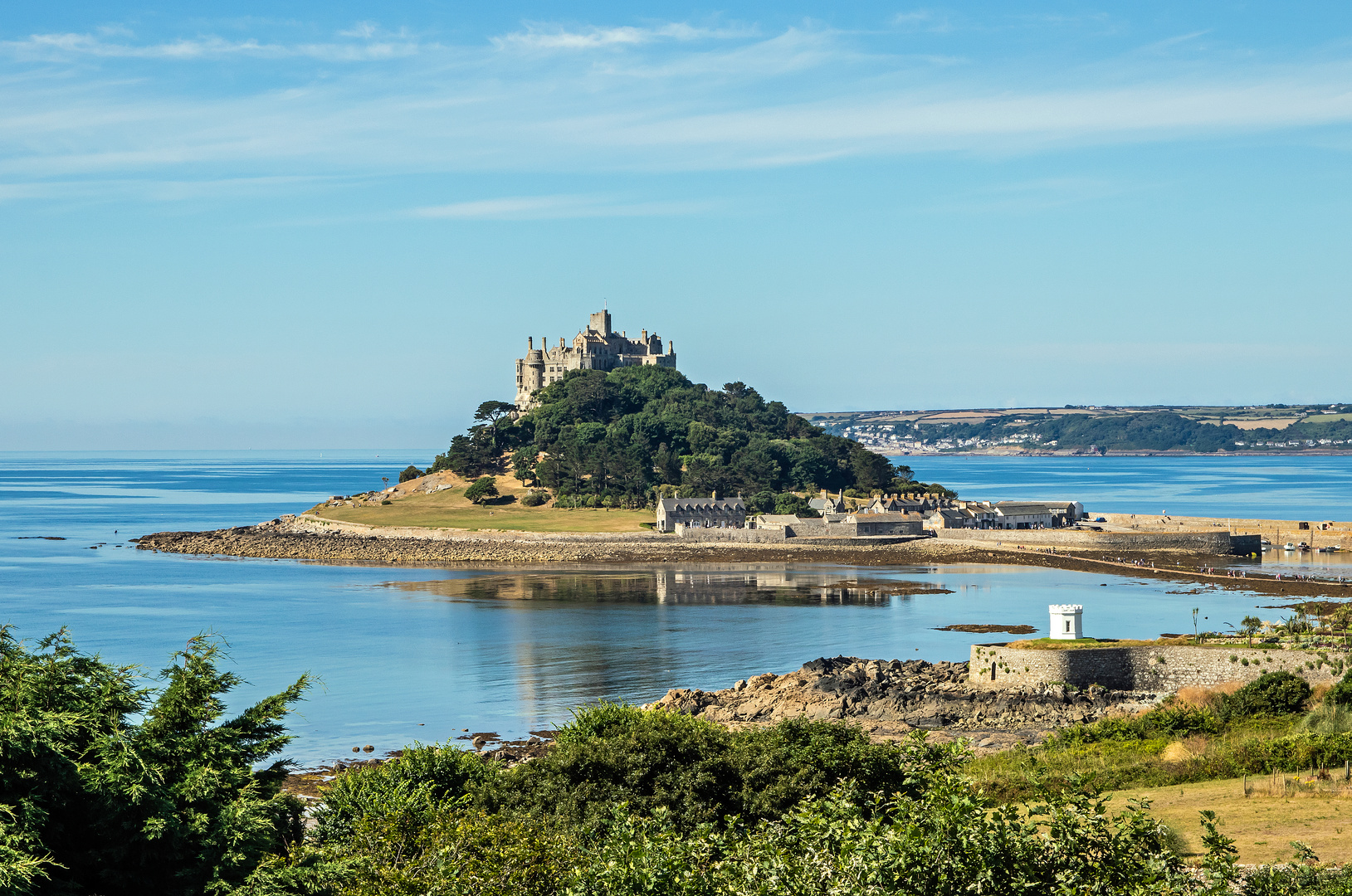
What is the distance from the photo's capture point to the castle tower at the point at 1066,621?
33250 millimetres

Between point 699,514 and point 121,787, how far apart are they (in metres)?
73.5

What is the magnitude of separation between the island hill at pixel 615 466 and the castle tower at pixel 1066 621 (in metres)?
55.2

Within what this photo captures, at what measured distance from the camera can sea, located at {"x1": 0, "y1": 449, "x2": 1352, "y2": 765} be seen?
117 feet

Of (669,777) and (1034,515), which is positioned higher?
(669,777)

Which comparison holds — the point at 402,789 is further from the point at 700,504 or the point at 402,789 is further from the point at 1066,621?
the point at 700,504

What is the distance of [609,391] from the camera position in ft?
378

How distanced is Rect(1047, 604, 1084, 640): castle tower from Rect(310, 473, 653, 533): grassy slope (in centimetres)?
5381

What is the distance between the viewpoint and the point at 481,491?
10138 cm

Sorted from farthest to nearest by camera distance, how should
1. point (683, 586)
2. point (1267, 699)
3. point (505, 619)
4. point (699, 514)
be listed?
point (699, 514)
point (683, 586)
point (505, 619)
point (1267, 699)

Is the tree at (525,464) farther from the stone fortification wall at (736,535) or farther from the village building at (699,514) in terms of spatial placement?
the stone fortification wall at (736,535)

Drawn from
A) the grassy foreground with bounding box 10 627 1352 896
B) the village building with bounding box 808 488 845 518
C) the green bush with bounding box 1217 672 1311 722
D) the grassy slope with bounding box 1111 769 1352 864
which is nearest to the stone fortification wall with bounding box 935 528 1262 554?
the village building with bounding box 808 488 845 518

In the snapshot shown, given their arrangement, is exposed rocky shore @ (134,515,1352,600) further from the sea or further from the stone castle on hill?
the stone castle on hill

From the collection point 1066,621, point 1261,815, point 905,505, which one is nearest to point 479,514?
point 905,505

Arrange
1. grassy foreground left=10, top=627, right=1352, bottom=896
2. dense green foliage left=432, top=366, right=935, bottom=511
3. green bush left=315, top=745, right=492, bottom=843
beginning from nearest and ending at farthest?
grassy foreground left=10, top=627, right=1352, bottom=896 < green bush left=315, top=745, right=492, bottom=843 < dense green foliage left=432, top=366, right=935, bottom=511
